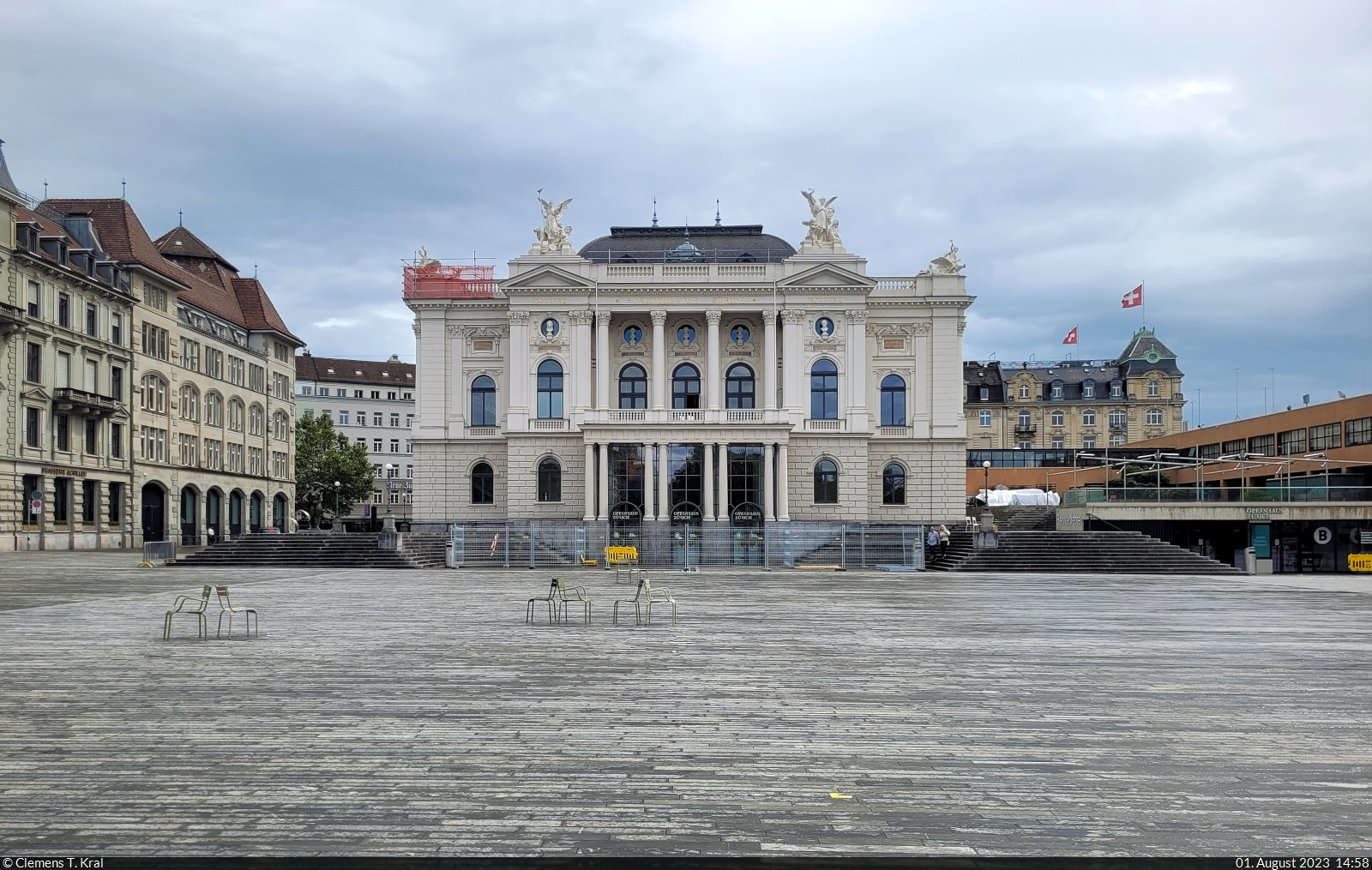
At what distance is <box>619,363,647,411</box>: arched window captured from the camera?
60.6m

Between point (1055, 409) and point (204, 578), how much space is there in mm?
93966

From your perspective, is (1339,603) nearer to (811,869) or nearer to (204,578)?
(811,869)

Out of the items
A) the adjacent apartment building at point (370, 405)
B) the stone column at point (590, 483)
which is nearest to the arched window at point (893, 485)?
the stone column at point (590, 483)

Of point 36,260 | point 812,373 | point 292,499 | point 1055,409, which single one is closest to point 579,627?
point 812,373

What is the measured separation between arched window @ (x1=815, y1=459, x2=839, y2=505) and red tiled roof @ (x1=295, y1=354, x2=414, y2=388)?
7869 cm

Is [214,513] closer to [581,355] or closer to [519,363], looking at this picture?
[519,363]

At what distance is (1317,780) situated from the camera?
8.30m

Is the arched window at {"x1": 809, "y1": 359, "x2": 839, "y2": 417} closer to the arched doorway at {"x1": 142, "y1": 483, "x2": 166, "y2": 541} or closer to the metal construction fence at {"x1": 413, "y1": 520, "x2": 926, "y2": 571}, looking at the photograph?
the metal construction fence at {"x1": 413, "y1": 520, "x2": 926, "y2": 571}

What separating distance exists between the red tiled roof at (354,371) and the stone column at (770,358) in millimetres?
76000

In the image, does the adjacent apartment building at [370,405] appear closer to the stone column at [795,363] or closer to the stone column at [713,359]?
the stone column at [713,359]

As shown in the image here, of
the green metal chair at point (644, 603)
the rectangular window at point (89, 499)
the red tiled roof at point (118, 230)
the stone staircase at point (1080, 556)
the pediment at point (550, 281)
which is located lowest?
the stone staircase at point (1080, 556)

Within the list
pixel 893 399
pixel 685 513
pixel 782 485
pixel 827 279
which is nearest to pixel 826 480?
pixel 782 485

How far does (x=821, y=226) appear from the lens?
198ft

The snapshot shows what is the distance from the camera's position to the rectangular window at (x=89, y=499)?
2229 inches
